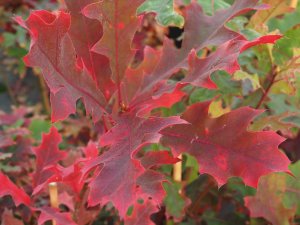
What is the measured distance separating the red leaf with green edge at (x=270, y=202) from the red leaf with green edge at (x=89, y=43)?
328 millimetres

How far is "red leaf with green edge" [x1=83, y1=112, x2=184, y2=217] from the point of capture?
67cm

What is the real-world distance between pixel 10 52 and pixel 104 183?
1.24m

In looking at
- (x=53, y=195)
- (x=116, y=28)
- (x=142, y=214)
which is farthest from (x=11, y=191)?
(x=116, y=28)

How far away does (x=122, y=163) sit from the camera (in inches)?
27.3

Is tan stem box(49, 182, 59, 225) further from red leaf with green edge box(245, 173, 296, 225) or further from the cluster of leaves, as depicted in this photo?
red leaf with green edge box(245, 173, 296, 225)

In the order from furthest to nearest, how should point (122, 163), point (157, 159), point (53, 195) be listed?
point (53, 195) → point (157, 159) → point (122, 163)

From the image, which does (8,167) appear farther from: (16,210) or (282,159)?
(282,159)

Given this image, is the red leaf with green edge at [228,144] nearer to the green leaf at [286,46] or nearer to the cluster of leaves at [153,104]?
the cluster of leaves at [153,104]

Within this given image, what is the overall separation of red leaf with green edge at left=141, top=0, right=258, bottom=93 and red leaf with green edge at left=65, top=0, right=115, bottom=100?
0.07m

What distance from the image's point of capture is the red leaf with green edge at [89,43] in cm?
80

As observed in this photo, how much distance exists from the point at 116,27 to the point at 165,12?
14 centimetres

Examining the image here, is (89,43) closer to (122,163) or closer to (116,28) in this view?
(116,28)

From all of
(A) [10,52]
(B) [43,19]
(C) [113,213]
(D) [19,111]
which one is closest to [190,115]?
(B) [43,19]

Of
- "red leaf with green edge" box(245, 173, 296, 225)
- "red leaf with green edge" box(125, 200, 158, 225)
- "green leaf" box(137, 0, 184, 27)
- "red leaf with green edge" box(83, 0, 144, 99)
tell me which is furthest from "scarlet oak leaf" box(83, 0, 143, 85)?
"red leaf with green edge" box(245, 173, 296, 225)
